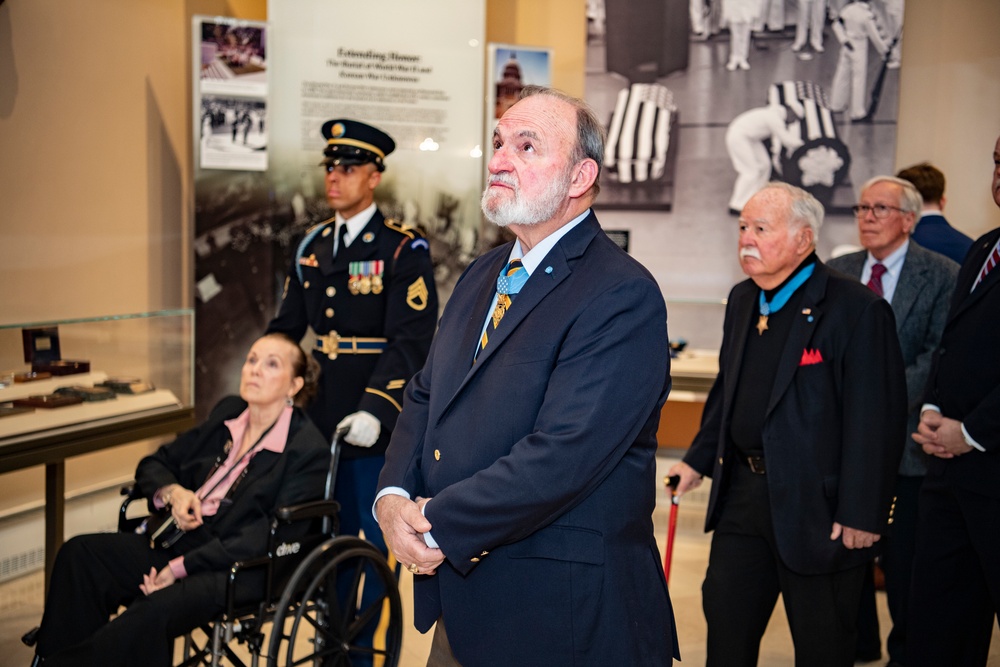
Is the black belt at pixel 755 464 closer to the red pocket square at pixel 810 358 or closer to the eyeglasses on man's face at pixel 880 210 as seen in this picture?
the red pocket square at pixel 810 358

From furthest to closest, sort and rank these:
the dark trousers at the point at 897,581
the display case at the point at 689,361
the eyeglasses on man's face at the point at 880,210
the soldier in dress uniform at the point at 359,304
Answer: the display case at the point at 689,361
the eyeglasses on man's face at the point at 880,210
the dark trousers at the point at 897,581
the soldier in dress uniform at the point at 359,304

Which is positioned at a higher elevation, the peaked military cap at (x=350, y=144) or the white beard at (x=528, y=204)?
the peaked military cap at (x=350, y=144)

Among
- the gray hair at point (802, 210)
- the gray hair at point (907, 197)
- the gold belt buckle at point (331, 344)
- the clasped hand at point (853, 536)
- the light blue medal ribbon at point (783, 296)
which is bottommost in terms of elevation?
the clasped hand at point (853, 536)

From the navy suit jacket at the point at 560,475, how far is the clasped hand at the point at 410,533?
0.04 m

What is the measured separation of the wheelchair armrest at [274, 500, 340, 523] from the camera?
2666 mm

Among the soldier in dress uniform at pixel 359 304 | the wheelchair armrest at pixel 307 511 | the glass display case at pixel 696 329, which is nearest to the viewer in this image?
the wheelchair armrest at pixel 307 511

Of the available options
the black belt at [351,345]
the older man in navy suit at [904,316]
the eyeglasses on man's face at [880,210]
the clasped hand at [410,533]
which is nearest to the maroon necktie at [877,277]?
the older man in navy suit at [904,316]

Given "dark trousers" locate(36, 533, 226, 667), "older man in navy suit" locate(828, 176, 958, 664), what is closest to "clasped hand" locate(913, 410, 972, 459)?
"older man in navy suit" locate(828, 176, 958, 664)

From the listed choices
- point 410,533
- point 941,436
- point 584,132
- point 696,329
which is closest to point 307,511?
point 410,533

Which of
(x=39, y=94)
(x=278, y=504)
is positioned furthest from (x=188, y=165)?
(x=278, y=504)

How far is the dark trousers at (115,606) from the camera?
2496 millimetres

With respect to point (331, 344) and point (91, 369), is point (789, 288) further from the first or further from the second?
point (91, 369)

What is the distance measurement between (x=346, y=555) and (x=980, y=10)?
4.63 m

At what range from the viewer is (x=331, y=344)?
3342mm
